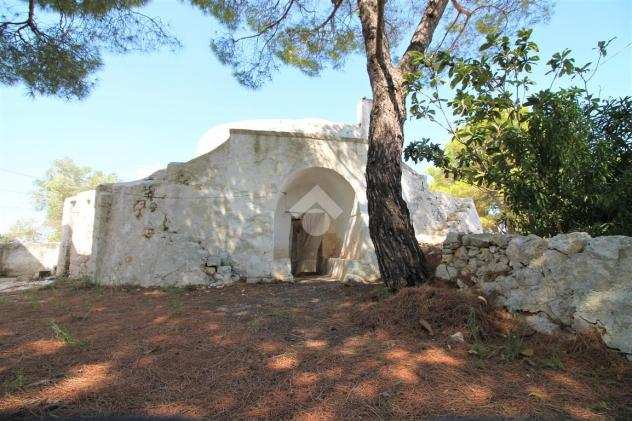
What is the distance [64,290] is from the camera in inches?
284

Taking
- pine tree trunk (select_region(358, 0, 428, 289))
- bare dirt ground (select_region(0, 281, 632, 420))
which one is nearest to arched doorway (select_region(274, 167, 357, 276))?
pine tree trunk (select_region(358, 0, 428, 289))

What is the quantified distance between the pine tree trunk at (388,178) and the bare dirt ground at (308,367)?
1.83 ft

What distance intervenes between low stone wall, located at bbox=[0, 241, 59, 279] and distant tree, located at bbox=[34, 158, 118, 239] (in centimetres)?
2228

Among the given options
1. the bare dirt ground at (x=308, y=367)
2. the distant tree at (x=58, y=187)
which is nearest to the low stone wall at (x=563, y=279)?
the bare dirt ground at (x=308, y=367)

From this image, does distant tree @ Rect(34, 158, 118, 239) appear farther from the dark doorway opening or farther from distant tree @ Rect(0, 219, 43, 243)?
the dark doorway opening

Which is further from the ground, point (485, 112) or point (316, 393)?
point (485, 112)

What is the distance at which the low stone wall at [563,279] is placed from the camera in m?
2.96

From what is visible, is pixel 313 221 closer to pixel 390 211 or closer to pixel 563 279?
pixel 390 211

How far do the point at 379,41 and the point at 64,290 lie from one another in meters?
7.46

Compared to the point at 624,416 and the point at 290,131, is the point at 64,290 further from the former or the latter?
the point at 624,416

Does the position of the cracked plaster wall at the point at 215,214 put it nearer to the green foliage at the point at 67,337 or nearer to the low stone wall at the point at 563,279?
the green foliage at the point at 67,337

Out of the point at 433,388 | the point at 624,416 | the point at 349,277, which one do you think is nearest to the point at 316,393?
the point at 433,388

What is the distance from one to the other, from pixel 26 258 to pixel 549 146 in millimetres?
15815

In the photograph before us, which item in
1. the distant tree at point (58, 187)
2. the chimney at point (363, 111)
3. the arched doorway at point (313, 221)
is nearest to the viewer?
the arched doorway at point (313, 221)
